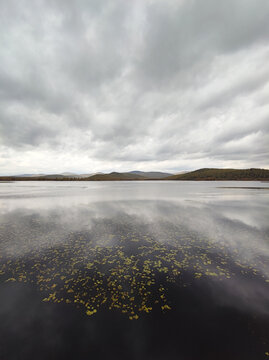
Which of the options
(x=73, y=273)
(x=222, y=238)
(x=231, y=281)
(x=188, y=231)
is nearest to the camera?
(x=231, y=281)

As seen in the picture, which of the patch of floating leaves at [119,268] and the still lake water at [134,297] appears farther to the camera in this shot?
the patch of floating leaves at [119,268]

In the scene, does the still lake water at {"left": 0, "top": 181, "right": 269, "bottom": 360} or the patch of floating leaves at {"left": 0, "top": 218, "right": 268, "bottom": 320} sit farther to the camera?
the patch of floating leaves at {"left": 0, "top": 218, "right": 268, "bottom": 320}

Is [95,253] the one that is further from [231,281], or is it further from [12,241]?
[231,281]

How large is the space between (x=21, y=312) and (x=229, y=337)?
1031 cm

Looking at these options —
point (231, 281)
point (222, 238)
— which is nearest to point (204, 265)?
point (231, 281)

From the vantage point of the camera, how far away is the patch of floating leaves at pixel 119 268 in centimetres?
934

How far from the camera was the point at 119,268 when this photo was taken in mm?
12477

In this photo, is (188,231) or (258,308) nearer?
(258,308)

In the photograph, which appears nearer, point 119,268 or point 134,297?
point 134,297

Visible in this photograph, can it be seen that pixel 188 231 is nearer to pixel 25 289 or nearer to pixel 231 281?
pixel 231 281

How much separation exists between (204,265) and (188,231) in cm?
814

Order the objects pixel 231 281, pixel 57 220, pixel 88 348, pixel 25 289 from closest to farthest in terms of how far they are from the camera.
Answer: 1. pixel 88 348
2. pixel 25 289
3. pixel 231 281
4. pixel 57 220

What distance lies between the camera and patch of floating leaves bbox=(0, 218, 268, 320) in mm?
9336

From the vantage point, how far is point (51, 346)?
22.3 feet
